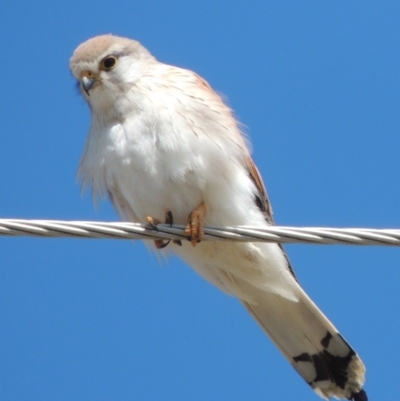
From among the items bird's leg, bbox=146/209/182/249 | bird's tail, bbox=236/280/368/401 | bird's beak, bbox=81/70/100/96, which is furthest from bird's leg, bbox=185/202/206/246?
bird's beak, bbox=81/70/100/96

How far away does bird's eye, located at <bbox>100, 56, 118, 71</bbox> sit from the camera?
16.2 ft

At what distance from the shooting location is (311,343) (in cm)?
498

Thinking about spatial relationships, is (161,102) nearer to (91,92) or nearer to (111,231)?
(91,92)

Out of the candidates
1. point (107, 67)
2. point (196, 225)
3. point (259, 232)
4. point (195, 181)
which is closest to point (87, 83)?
point (107, 67)

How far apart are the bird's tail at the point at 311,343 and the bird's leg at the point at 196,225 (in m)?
0.66

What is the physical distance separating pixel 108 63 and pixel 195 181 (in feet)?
3.14

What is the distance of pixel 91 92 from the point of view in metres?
4.82

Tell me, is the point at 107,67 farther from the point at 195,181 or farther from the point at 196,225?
the point at 196,225

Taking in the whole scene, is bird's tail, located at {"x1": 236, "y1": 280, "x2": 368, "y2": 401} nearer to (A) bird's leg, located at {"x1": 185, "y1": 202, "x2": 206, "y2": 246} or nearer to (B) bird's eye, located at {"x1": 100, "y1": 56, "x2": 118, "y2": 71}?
(A) bird's leg, located at {"x1": 185, "y1": 202, "x2": 206, "y2": 246}

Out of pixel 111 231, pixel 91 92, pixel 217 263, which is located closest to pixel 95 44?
pixel 91 92

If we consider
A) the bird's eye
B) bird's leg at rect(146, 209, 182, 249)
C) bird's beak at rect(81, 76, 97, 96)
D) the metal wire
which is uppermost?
the bird's eye

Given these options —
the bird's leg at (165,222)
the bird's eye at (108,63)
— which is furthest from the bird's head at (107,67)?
the bird's leg at (165,222)

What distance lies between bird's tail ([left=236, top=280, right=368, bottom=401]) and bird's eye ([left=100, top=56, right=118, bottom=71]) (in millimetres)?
1334

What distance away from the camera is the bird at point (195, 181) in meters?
4.41
